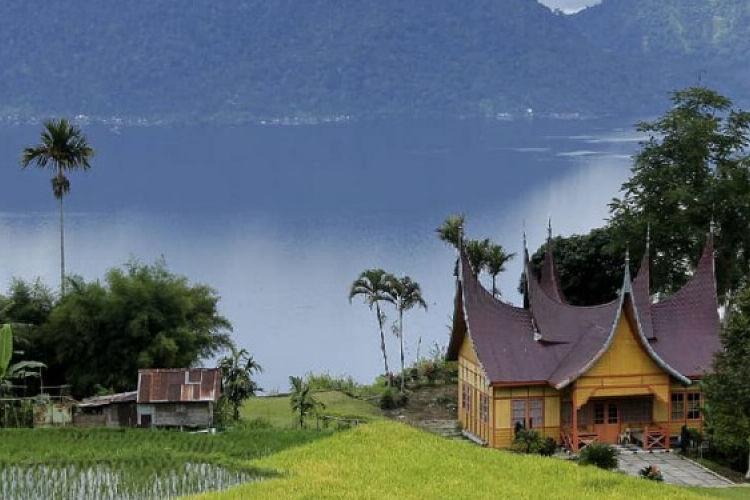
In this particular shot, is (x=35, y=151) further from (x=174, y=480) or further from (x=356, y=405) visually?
(x=174, y=480)

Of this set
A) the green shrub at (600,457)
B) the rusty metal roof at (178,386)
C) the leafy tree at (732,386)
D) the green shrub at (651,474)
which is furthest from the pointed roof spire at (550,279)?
the rusty metal roof at (178,386)

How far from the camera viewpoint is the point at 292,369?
49.0 metres

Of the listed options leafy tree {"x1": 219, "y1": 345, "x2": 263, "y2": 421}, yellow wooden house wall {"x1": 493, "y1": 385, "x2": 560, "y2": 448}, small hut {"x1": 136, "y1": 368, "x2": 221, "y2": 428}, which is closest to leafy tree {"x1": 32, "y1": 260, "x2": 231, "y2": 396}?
leafy tree {"x1": 219, "y1": 345, "x2": 263, "y2": 421}

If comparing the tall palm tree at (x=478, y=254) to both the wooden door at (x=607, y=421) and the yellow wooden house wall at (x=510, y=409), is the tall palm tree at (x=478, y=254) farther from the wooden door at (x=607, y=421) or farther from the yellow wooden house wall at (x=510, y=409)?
the wooden door at (x=607, y=421)

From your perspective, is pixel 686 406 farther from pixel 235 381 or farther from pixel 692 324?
pixel 235 381

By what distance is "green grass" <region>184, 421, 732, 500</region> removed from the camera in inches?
811

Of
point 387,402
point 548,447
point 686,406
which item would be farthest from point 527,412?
point 387,402

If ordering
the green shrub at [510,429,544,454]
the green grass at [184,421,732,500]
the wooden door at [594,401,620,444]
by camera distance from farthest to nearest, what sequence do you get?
the wooden door at [594,401,620,444], the green shrub at [510,429,544,454], the green grass at [184,421,732,500]

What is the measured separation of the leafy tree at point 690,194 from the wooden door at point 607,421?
27.9 feet

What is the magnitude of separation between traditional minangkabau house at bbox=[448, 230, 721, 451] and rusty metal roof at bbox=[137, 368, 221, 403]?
6.17 metres

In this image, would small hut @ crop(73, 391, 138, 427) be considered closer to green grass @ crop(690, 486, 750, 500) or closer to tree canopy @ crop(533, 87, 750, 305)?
green grass @ crop(690, 486, 750, 500)

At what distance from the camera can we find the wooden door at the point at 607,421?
28.6m

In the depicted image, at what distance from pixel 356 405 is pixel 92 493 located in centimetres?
1310

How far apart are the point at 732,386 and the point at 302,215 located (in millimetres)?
68545
